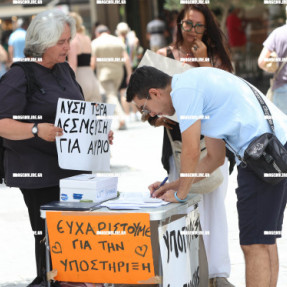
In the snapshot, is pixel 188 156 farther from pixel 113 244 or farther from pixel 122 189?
pixel 122 189

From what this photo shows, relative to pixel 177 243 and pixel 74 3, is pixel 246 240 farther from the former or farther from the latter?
pixel 74 3

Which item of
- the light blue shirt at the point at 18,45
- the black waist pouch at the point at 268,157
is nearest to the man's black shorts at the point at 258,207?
the black waist pouch at the point at 268,157

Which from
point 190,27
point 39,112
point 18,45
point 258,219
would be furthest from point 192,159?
point 18,45

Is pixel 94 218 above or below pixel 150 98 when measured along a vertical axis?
below

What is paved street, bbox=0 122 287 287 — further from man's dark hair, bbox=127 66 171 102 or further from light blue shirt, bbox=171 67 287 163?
man's dark hair, bbox=127 66 171 102

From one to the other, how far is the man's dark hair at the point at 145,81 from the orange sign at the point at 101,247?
62cm

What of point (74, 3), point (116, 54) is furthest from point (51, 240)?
point (74, 3)

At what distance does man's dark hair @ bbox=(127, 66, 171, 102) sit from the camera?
12.7 ft

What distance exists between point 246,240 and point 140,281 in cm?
62

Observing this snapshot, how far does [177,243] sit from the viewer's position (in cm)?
397

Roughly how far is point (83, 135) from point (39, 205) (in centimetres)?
48

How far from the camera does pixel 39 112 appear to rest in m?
4.31

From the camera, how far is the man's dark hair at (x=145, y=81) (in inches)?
153

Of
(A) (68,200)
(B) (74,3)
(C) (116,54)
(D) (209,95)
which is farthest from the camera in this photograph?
(B) (74,3)
